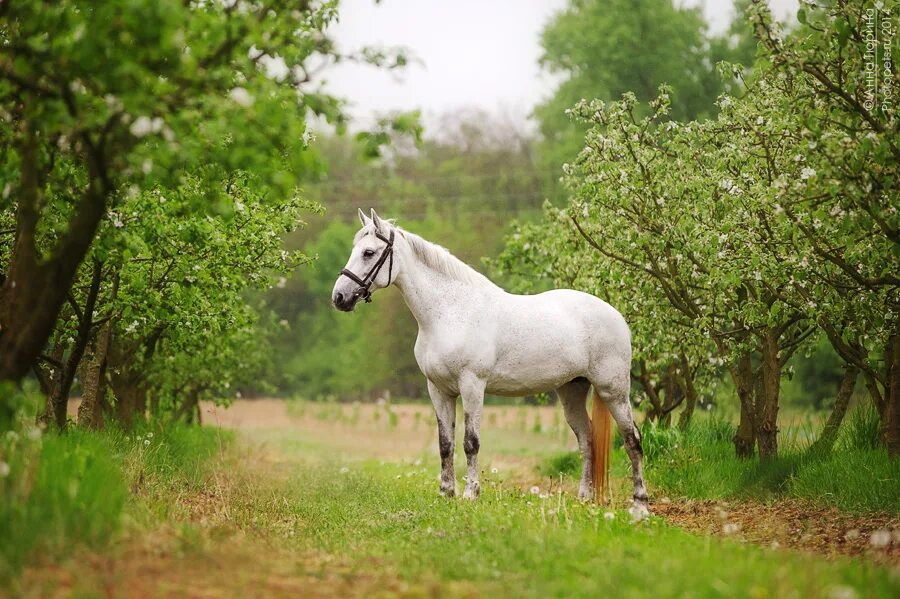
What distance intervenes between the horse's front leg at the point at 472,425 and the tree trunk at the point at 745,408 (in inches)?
173

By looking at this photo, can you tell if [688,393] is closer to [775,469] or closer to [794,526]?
[775,469]

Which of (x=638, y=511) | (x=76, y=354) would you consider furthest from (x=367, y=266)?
A: (x=638, y=511)

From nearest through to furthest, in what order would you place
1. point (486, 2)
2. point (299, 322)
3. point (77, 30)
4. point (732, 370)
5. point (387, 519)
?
point (77, 30) < point (387, 519) < point (732, 370) < point (299, 322) < point (486, 2)

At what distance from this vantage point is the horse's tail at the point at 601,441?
38.8ft

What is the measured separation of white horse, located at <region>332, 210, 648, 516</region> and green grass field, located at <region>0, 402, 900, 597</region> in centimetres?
112

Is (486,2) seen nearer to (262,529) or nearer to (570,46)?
(570,46)

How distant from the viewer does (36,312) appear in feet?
21.3

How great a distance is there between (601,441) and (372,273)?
3.90 m

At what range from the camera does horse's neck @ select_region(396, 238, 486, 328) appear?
36.2 feet

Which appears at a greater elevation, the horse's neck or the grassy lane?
the horse's neck

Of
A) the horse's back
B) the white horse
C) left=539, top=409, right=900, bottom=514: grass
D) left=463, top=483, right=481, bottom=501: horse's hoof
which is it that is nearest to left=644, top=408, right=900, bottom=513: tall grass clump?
left=539, top=409, right=900, bottom=514: grass

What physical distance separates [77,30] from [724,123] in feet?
28.8

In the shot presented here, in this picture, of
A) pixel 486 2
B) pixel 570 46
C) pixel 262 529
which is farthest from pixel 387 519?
pixel 486 2

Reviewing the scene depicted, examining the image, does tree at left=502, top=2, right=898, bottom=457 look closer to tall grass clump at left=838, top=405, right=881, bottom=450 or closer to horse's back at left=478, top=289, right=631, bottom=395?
tall grass clump at left=838, top=405, right=881, bottom=450
